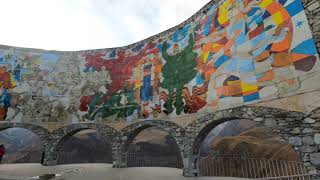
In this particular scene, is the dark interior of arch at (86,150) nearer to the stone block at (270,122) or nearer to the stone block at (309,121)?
the stone block at (270,122)

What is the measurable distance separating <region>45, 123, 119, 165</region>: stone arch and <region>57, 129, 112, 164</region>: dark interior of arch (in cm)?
430

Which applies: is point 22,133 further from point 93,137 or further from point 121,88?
point 121,88

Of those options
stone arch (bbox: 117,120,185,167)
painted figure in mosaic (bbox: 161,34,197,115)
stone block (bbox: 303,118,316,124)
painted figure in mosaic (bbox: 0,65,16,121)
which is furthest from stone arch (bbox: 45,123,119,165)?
stone block (bbox: 303,118,316,124)

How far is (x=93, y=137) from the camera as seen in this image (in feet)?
72.9

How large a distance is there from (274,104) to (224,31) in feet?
14.1

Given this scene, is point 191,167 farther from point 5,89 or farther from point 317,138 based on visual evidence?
point 5,89

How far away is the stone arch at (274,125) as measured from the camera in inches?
238

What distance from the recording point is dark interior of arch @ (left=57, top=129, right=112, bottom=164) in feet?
63.3

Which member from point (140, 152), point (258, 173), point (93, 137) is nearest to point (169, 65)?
point (258, 173)

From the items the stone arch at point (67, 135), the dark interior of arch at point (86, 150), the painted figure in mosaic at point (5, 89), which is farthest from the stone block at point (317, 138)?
the painted figure in mosaic at point (5, 89)

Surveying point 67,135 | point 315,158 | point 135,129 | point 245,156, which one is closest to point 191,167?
point 245,156

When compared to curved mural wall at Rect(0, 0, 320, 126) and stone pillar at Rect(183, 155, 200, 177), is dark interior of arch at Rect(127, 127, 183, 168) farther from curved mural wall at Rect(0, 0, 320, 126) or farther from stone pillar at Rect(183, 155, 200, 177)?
stone pillar at Rect(183, 155, 200, 177)

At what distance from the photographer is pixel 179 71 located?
1191 centimetres

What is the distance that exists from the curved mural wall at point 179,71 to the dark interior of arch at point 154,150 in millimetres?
5347
